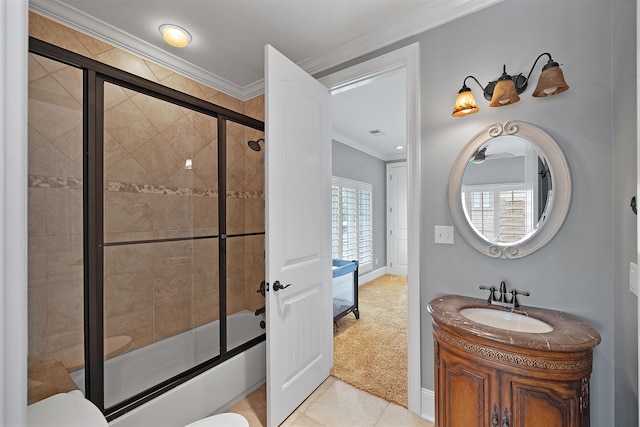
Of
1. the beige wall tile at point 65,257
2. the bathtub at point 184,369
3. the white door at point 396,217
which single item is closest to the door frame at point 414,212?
the bathtub at point 184,369

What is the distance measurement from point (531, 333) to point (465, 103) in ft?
3.94

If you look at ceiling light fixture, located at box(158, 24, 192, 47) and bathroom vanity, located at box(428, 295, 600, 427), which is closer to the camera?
bathroom vanity, located at box(428, 295, 600, 427)

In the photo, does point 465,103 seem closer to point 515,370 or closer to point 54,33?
point 515,370

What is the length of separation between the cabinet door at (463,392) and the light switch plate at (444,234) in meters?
0.63

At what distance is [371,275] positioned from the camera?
5.55 meters

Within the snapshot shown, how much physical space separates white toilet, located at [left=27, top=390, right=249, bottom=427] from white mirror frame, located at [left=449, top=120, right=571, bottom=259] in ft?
4.97

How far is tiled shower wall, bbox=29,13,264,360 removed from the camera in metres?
1.54

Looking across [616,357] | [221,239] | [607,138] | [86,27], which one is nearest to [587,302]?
[616,357]

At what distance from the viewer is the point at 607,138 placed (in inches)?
54.2

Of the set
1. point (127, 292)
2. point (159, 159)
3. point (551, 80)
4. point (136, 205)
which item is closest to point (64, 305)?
point (127, 292)

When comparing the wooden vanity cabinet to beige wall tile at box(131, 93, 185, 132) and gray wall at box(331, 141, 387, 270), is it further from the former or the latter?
gray wall at box(331, 141, 387, 270)

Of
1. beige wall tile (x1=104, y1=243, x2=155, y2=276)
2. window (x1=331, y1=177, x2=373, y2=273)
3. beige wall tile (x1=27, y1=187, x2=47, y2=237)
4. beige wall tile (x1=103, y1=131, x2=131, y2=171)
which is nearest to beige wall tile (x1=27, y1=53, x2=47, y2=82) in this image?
beige wall tile (x1=103, y1=131, x2=131, y2=171)

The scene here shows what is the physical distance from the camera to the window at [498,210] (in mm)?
1618

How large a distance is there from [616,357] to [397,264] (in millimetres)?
4708
